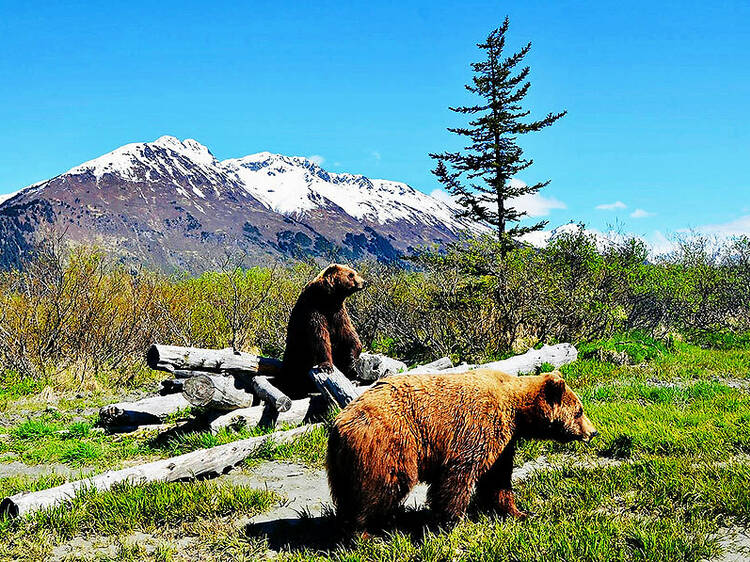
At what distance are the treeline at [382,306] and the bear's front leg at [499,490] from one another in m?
9.12

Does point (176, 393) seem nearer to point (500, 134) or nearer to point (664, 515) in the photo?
point (664, 515)

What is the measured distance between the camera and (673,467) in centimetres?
501

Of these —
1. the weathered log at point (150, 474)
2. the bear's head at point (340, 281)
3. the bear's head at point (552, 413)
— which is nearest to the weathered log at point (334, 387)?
the weathered log at point (150, 474)

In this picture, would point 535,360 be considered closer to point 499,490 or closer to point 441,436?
point 499,490

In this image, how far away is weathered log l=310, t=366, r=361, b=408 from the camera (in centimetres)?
713

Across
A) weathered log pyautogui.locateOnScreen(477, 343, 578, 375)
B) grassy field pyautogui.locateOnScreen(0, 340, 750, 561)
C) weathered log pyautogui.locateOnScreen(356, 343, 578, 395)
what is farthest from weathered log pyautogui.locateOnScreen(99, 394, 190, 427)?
weathered log pyautogui.locateOnScreen(477, 343, 578, 375)

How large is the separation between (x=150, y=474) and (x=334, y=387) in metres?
2.64

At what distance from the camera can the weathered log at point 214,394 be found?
6.98 metres

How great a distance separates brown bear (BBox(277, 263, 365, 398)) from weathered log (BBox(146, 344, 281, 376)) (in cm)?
57

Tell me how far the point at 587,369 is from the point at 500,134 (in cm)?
1379

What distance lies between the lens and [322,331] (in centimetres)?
788

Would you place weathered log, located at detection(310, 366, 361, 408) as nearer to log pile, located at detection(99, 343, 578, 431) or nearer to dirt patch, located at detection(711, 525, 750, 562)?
log pile, located at detection(99, 343, 578, 431)

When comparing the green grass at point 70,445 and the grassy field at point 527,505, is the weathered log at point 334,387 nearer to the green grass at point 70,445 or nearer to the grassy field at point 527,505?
the grassy field at point 527,505

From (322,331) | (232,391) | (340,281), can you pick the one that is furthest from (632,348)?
(232,391)
